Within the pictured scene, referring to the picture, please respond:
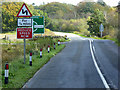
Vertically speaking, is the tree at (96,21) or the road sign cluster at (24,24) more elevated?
the tree at (96,21)

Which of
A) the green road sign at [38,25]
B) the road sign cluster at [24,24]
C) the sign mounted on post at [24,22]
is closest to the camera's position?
the road sign cluster at [24,24]

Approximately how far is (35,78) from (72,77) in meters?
1.72

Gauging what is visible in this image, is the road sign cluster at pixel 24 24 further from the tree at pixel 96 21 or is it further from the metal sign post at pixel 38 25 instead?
the tree at pixel 96 21

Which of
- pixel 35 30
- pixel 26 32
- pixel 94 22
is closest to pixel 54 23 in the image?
pixel 94 22

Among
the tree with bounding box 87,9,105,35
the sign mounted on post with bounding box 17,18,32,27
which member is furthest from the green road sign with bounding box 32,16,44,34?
the tree with bounding box 87,9,105,35

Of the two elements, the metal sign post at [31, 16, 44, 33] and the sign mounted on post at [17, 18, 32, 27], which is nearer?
the sign mounted on post at [17, 18, 32, 27]

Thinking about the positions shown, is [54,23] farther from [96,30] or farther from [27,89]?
[27,89]

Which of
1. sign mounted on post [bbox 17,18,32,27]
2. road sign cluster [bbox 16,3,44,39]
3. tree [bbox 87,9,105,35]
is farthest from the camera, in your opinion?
tree [bbox 87,9,105,35]

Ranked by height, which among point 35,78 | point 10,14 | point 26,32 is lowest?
point 35,78

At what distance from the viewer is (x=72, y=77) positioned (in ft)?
34.0

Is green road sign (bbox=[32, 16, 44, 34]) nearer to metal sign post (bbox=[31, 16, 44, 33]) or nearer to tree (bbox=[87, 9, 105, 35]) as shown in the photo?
metal sign post (bbox=[31, 16, 44, 33])

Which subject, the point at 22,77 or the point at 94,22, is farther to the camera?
the point at 94,22

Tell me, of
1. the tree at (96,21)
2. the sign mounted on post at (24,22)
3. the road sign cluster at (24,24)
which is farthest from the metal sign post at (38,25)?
the tree at (96,21)

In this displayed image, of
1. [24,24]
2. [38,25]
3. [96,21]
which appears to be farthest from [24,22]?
[96,21]
